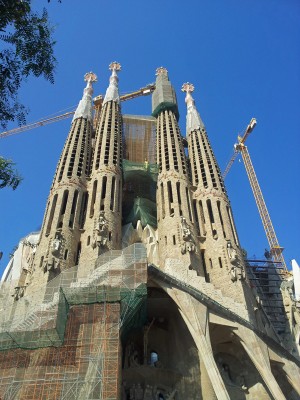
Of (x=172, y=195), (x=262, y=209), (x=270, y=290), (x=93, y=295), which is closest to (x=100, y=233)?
(x=93, y=295)

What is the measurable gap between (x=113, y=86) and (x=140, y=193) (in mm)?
12696

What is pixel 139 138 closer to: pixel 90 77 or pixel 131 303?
pixel 90 77

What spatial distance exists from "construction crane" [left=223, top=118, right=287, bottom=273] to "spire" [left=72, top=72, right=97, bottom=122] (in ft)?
78.2

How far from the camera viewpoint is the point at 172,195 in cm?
2675

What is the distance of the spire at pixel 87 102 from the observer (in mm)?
33469

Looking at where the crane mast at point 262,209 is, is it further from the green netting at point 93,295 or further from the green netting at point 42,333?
the green netting at point 42,333

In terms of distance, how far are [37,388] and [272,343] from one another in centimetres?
1106

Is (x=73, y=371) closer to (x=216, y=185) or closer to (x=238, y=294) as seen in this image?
(x=238, y=294)

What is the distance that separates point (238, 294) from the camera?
→ 20656mm

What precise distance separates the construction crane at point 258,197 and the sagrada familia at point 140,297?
1434 cm

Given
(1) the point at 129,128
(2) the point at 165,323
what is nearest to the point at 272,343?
(2) the point at 165,323

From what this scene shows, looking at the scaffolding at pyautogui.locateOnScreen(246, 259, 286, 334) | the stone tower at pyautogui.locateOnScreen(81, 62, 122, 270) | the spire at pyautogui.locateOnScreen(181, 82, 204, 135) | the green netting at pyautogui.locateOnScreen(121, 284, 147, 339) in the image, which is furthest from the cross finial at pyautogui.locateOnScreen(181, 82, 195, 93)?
the green netting at pyautogui.locateOnScreen(121, 284, 147, 339)

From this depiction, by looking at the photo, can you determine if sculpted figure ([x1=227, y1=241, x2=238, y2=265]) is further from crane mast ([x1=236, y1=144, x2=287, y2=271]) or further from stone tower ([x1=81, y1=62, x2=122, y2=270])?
crane mast ([x1=236, y1=144, x2=287, y2=271])

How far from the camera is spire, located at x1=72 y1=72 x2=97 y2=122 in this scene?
33469mm
